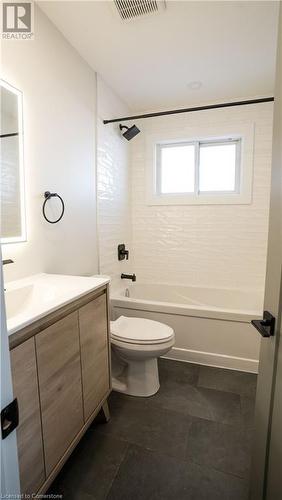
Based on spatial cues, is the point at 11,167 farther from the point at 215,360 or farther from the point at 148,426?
the point at 215,360

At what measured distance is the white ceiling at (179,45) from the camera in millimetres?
1544

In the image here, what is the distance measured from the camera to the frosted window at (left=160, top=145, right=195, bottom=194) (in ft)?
9.78

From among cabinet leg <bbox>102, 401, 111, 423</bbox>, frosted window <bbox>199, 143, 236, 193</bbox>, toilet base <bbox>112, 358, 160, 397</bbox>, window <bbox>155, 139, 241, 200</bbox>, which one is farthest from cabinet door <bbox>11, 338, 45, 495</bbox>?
frosted window <bbox>199, 143, 236, 193</bbox>

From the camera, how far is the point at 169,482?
122cm

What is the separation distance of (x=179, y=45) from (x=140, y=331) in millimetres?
2091

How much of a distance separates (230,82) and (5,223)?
2303mm

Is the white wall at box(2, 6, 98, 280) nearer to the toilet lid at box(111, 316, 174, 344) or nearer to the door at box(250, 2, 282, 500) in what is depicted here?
the toilet lid at box(111, 316, 174, 344)

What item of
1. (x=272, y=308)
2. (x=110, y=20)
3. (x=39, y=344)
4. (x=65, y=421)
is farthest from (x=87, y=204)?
(x=272, y=308)

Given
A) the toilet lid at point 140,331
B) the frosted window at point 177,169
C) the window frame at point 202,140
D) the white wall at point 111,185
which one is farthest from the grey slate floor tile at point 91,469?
the frosted window at point 177,169

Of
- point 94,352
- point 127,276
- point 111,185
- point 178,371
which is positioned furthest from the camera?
point 127,276

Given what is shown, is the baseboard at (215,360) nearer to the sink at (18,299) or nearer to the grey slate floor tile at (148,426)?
the grey slate floor tile at (148,426)

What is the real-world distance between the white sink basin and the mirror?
0.88ft

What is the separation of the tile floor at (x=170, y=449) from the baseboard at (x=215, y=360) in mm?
170

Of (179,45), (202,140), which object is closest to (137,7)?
Result: (179,45)
